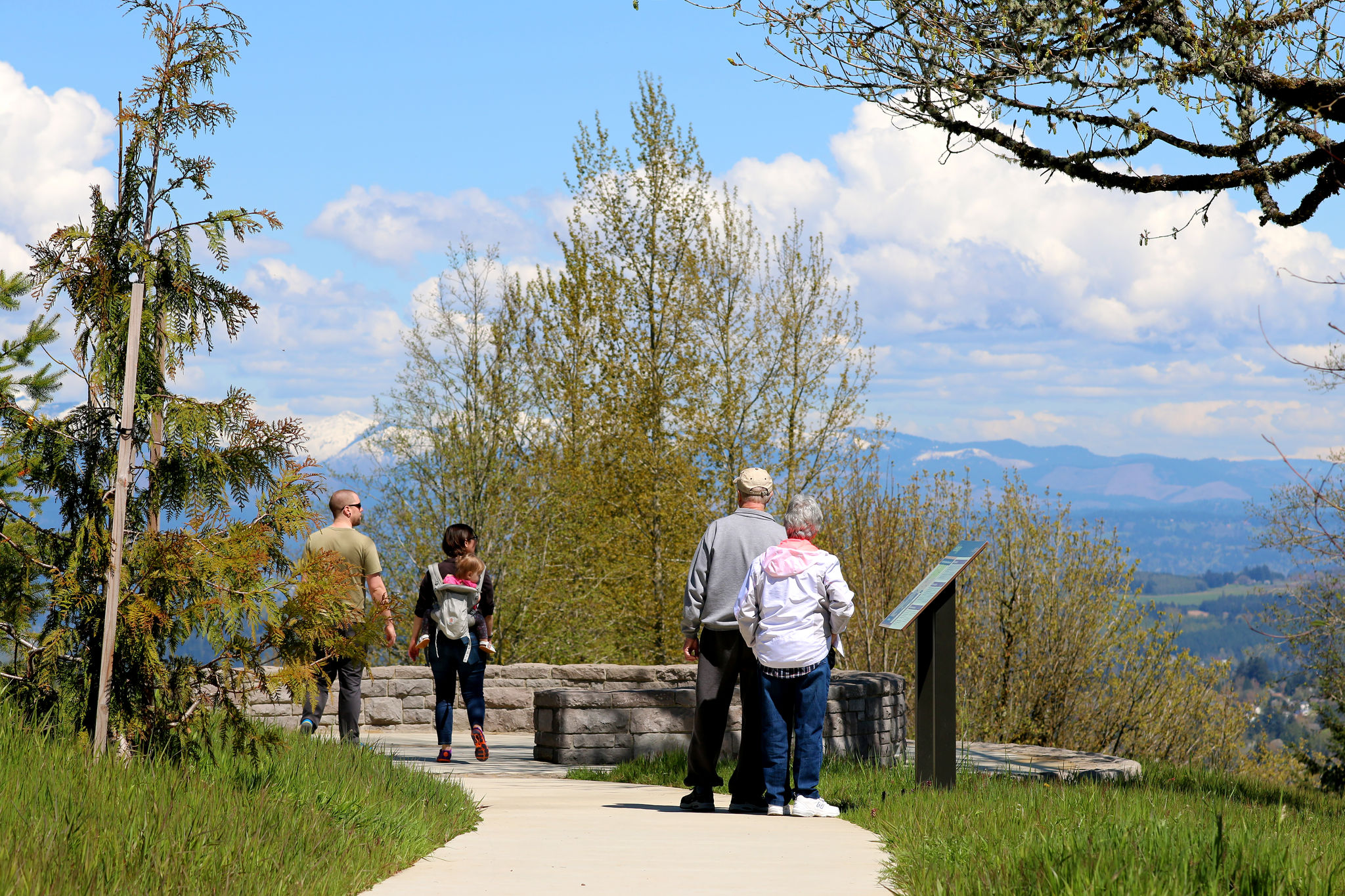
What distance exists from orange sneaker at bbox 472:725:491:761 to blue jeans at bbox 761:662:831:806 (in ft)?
12.5

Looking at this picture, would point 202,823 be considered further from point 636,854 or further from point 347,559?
point 347,559

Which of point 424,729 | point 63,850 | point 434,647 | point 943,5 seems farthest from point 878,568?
point 63,850

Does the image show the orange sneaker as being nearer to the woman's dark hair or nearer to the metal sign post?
the woman's dark hair

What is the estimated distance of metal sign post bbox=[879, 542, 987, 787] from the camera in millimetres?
6930

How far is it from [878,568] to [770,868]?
606 inches

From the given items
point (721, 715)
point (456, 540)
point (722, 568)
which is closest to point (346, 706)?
point (456, 540)

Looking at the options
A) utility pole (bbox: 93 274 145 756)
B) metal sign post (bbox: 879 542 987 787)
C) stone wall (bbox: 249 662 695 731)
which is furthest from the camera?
stone wall (bbox: 249 662 695 731)

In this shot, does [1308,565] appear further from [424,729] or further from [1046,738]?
[424,729]

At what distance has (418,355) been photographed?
1078 inches

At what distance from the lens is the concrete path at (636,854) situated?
14.3 ft

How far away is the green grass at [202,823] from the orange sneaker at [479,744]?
142 inches

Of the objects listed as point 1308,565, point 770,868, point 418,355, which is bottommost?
point 770,868

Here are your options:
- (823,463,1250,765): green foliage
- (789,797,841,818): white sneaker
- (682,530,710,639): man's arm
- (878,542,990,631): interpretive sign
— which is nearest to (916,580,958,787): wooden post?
(878,542,990,631): interpretive sign

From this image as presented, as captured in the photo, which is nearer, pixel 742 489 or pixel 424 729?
pixel 742 489
